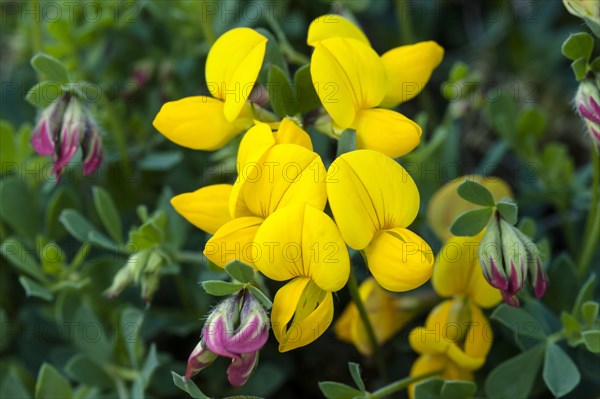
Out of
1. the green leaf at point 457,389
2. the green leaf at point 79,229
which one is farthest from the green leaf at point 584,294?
the green leaf at point 79,229

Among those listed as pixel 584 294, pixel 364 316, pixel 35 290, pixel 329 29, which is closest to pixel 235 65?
pixel 329 29

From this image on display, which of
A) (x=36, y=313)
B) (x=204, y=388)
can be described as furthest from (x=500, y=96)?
(x=36, y=313)

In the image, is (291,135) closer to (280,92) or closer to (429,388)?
(280,92)

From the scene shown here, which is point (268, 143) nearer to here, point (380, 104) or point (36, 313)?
point (380, 104)

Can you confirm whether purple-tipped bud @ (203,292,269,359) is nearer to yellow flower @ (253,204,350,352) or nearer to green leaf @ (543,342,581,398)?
yellow flower @ (253,204,350,352)

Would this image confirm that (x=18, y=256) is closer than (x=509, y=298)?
No

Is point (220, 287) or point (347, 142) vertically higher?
point (347, 142)

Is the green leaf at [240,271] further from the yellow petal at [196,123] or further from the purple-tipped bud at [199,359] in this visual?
the yellow petal at [196,123]
